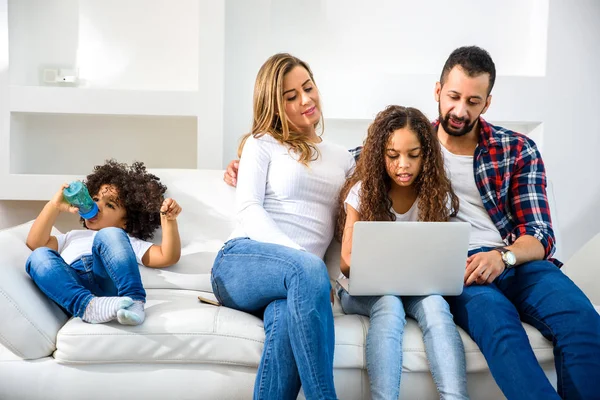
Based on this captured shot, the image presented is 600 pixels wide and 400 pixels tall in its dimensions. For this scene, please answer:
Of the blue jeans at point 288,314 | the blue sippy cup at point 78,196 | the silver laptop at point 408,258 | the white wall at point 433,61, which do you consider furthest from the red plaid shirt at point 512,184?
the blue sippy cup at point 78,196

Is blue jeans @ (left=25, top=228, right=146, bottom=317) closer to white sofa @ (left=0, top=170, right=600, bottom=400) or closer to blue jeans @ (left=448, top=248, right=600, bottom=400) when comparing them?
white sofa @ (left=0, top=170, right=600, bottom=400)

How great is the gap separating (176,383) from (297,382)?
0.35 m

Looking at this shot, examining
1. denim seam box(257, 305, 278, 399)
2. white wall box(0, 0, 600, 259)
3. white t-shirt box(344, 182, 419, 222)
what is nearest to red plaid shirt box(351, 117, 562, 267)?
white t-shirt box(344, 182, 419, 222)

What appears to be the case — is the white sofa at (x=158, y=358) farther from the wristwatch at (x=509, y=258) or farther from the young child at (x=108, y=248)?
the wristwatch at (x=509, y=258)

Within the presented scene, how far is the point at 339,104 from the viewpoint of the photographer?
298cm

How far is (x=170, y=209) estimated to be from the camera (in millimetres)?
2084

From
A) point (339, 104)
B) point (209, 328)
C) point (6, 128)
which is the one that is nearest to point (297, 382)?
point (209, 328)

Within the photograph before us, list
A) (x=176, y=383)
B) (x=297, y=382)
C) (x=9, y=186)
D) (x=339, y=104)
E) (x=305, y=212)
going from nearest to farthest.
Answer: (x=297, y=382) < (x=176, y=383) < (x=305, y=212) < (x=9, y=186) < (x=339, y=104)

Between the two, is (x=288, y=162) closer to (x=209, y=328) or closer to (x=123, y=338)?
(x=209, y=328)

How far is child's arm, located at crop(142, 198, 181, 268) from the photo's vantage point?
6.88ft

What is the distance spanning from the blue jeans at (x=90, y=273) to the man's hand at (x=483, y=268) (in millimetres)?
949

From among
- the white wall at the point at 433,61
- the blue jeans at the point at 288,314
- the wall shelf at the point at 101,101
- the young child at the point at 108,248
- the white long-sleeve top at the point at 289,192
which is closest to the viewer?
the blue jeans at the point at 288,314

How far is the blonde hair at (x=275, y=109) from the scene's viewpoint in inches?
81.7

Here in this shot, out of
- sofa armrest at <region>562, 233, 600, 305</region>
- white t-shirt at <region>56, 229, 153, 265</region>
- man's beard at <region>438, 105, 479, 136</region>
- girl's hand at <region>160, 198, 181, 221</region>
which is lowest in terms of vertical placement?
sofa armrest at <region>562, 233, 600, 305</region>
